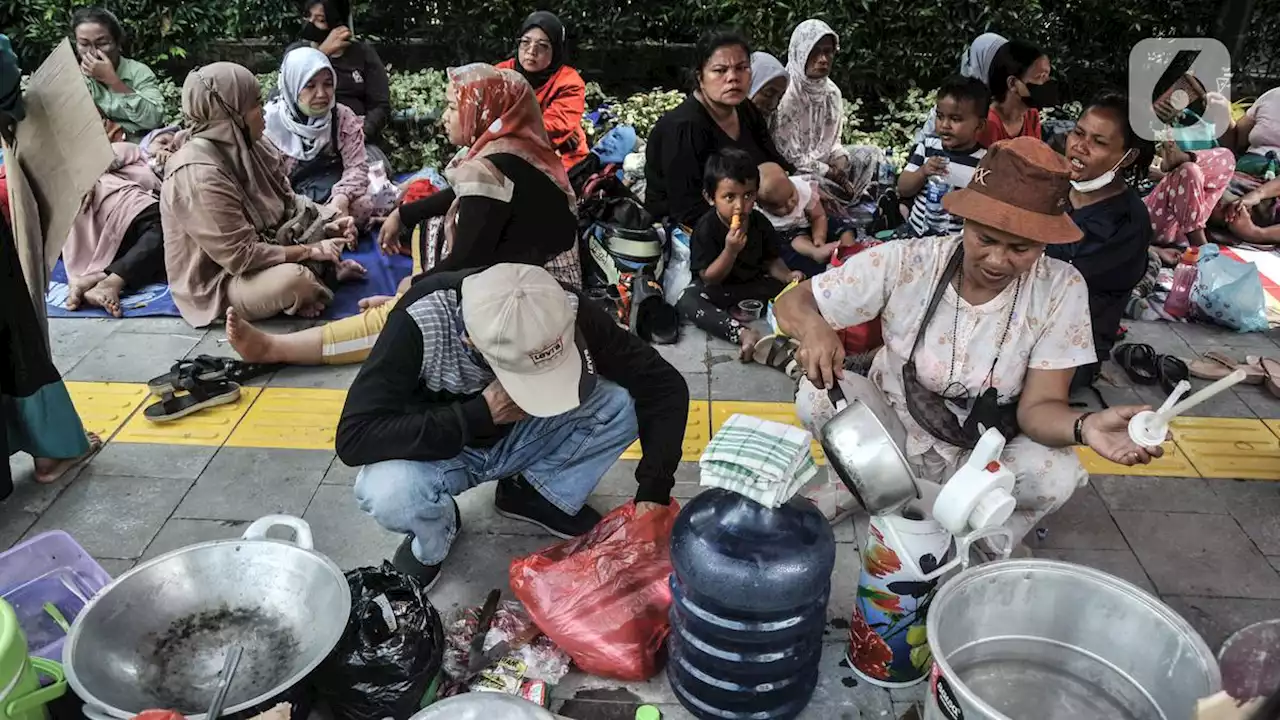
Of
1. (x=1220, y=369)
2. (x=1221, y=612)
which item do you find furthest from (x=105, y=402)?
(x=1220, y=369)

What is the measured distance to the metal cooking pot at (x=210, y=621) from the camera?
2.29 m

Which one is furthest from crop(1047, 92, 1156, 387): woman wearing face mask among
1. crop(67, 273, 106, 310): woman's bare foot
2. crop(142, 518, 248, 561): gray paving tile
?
crop(67, 273, 106, 310): woman's bare foot

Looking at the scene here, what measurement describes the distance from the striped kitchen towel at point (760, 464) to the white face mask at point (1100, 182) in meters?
1.99

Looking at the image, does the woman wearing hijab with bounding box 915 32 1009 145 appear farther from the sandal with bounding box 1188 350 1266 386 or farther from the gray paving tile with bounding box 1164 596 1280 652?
the gray paving tile with bounding box 1164 596 1280 652

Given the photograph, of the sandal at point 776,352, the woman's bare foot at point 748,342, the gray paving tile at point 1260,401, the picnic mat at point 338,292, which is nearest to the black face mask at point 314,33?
the picnic mat at point 338,292

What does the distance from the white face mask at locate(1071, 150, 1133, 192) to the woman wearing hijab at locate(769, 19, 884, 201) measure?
2.22m

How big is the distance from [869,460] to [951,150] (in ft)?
11.2

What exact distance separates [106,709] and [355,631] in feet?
1.84

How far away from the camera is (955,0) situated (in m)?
7.55

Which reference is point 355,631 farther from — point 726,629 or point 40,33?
point 40,33

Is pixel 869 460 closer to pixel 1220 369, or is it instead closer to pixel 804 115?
pixel 1220 369

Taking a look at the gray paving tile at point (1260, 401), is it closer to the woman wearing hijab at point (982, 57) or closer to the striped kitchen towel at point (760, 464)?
the woman wearing hijab at point (982, 57)

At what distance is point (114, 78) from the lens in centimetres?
571

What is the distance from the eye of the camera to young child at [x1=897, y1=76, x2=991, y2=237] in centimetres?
511
